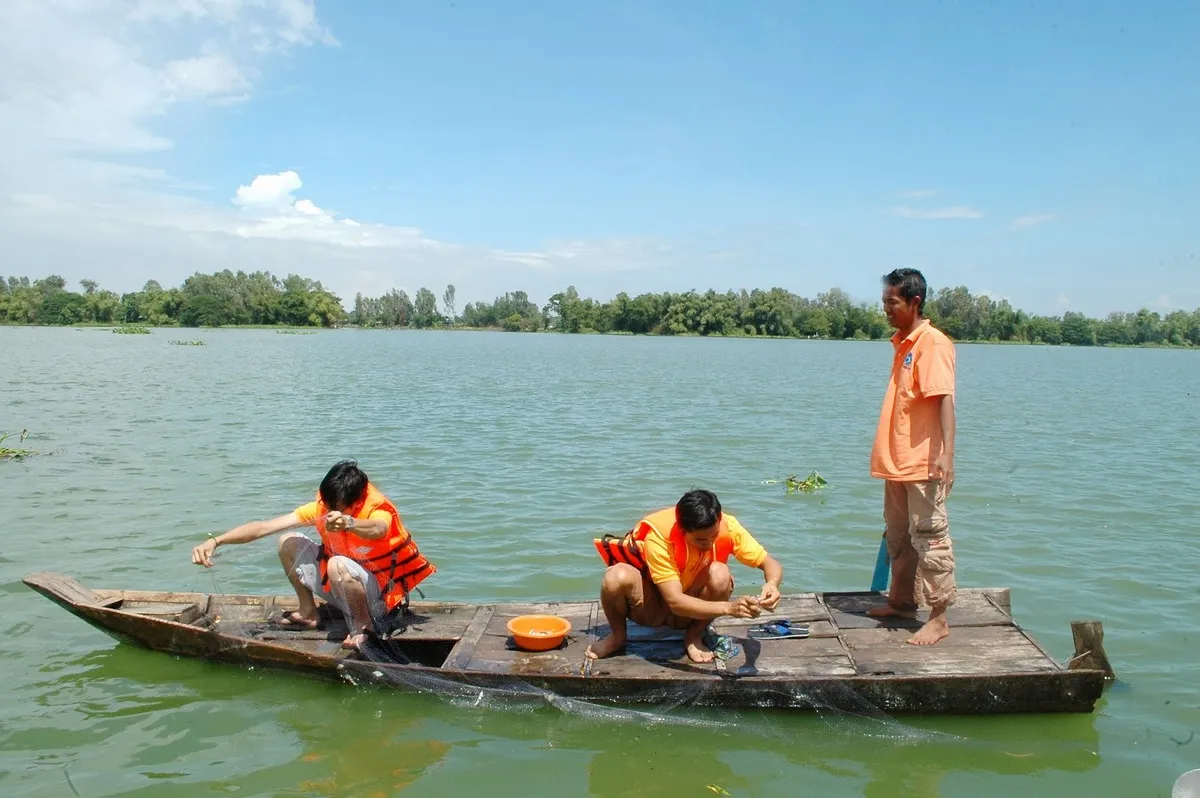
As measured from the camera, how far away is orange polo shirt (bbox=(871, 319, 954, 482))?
5512mm

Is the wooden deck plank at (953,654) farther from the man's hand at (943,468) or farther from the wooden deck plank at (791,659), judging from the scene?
the man's hand at (943,468)

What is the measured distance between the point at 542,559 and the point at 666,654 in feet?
12.2

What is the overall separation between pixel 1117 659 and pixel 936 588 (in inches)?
88.7

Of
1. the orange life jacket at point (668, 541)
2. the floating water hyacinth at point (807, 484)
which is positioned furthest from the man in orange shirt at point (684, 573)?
the floating water hyacinth at point (807, 484)

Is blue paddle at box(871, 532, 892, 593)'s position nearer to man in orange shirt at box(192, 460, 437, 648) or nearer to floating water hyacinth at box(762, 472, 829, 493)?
man in orange shirt at box(192, 460, 437, 648)

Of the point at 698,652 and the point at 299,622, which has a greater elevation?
the point at 698,652

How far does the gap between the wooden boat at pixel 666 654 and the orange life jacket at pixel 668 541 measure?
68 cm

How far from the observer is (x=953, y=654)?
18.0 ft

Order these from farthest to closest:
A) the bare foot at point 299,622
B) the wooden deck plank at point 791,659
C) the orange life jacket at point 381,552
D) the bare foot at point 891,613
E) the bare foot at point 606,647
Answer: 1. the bare foot at point 299,622
2. the bare foot at point 891,613
3. the orange life jacket at point 381,552
4. the bare foot at point 606,647
5. the wooden deck plank at point 791,659

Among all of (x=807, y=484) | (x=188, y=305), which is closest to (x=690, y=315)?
(x=188, y=305)

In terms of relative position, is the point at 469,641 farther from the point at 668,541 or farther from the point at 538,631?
the point at 668,541

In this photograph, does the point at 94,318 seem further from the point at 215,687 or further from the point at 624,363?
the point at 215,687

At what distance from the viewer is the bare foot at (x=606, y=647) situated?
18.3ft

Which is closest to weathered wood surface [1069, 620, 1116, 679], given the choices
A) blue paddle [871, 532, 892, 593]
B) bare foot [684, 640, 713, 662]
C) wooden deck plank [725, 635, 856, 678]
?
wooden deck plank [725, 635, 856, 678]
